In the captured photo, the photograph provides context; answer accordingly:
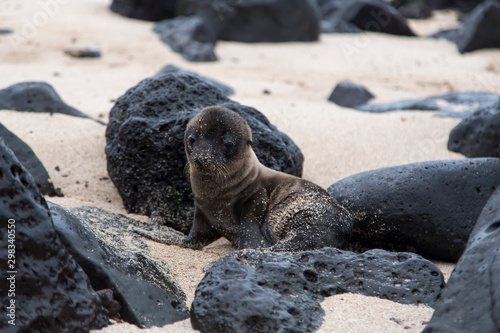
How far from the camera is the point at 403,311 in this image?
10.5 feet

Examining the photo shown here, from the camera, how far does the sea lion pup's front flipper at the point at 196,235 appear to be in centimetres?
482

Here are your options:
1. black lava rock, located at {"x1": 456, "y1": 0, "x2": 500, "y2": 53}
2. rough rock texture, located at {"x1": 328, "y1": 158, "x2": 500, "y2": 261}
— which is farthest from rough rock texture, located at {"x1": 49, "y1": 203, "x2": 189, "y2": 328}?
black lava rock, located at {"x1": 456, "y1": 0, "x2": 500, "y2": 53}

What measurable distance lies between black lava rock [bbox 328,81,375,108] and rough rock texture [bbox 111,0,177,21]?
830 centimetres

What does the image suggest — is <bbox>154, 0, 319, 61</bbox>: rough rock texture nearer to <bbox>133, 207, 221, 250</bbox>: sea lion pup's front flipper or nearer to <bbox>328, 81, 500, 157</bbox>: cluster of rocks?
<bbox>328, 81, 500, 157</bbox>: cluster of rocks

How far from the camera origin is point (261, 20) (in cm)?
1493

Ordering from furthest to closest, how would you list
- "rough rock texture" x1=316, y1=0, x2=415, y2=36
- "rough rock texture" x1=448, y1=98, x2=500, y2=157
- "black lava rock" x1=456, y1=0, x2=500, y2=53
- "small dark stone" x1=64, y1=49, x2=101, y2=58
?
"rough rock texture" x1=316, y1=0, x2=415, y2=36, "black lava rock" x1=456, y1=0, x2=500, y2=53, "small dark stone" x1=64, y1=49, x2=101, y2=58, "rough rock texture" x1=448, y1=98, x2=500, y2=157

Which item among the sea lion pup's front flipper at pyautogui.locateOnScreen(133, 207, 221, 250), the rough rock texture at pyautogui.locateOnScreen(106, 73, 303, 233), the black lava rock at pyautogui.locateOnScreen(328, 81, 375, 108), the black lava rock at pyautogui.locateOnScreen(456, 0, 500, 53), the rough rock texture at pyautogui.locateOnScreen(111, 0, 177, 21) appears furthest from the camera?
the rough rock texture at pyautogui.locateOnScreen(111, 0, 177, 21)

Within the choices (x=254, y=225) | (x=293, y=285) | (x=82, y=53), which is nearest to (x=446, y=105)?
(x=254, y=225)

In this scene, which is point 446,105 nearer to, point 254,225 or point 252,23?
point 254,225

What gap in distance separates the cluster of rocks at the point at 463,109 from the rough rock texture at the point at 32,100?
182 inches

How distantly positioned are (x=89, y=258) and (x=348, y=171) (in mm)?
3962

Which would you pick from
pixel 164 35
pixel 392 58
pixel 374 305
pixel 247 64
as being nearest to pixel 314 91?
pixel 247 64

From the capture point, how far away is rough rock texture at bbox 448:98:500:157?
6309 mm

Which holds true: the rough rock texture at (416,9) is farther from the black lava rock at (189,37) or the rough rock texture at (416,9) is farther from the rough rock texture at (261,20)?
the black lava rock at (189,37)
